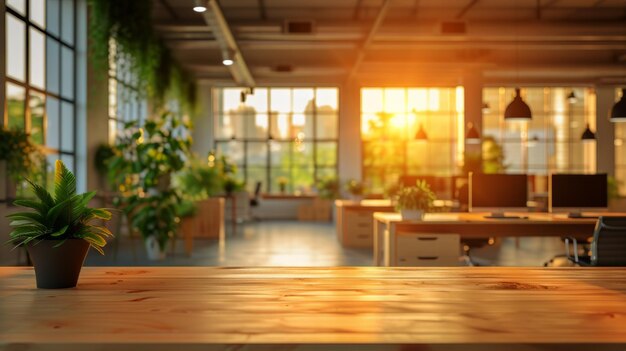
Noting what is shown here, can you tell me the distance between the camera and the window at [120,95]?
929cm

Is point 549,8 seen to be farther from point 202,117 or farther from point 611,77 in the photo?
point 202,117

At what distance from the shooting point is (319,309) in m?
1.50

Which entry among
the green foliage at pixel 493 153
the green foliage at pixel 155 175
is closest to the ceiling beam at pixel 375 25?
the green foliage at pixel 155 175

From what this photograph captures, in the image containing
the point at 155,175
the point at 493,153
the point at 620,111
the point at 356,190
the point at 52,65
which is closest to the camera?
the point at 620,111

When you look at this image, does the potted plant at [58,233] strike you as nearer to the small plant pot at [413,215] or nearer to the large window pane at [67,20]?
the small plant pot at [413,215]

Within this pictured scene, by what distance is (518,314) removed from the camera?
56.7 inches

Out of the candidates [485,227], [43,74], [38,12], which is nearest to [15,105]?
Result: [43,74]

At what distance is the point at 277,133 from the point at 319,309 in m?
17.6

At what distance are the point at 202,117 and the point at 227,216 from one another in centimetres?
419

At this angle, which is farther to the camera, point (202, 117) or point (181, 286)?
point (202, 117)

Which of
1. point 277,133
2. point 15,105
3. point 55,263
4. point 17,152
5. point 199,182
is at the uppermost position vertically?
point 277,133

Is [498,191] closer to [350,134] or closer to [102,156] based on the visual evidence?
[102,156]

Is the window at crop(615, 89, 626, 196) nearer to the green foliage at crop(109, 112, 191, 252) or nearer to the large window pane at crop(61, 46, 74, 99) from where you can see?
the green foliage at crop(109, 112, 191, 252)

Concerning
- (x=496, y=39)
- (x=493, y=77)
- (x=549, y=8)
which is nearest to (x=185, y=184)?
(x=496, y=39)
